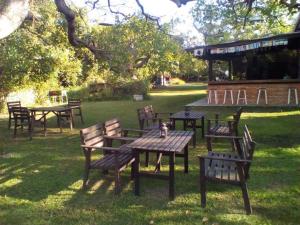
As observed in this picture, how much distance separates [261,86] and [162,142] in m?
10.9

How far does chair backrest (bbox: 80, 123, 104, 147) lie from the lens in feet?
15.7

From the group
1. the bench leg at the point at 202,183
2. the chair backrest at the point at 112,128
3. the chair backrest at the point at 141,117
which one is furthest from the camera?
the chair backrest at the point at 141,117

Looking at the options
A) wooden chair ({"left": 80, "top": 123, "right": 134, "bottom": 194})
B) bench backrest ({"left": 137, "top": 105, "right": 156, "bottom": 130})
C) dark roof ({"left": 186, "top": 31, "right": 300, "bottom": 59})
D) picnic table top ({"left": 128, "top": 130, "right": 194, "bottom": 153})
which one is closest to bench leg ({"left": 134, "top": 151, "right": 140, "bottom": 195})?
picnic table top ({"left": 128, "top": 130, "right": 194, "bottom": 153})

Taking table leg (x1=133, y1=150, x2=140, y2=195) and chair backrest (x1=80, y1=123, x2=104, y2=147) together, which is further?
chair backrest (x1=80, y1=123, x2=104, y2=147)

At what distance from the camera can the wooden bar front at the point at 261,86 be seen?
13941 mm

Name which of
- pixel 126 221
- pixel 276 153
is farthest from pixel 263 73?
pixel 126 221

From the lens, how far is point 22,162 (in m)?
6.50

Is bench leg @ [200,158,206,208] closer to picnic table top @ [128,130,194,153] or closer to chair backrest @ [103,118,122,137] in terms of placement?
picnic table top @ [128,130,194,153]

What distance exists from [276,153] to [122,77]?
55.0ft

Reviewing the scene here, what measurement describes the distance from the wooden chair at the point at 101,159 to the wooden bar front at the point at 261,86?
34.6 feet

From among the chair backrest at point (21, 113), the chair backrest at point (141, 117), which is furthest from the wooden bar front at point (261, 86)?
the chair backrest at point (21, 113)

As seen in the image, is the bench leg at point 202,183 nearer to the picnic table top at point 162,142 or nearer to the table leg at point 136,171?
the picnic table top at point 162,142

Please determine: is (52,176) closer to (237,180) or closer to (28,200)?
(28,200)

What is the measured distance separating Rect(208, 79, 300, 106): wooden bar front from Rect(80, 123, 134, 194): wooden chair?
416 inches
